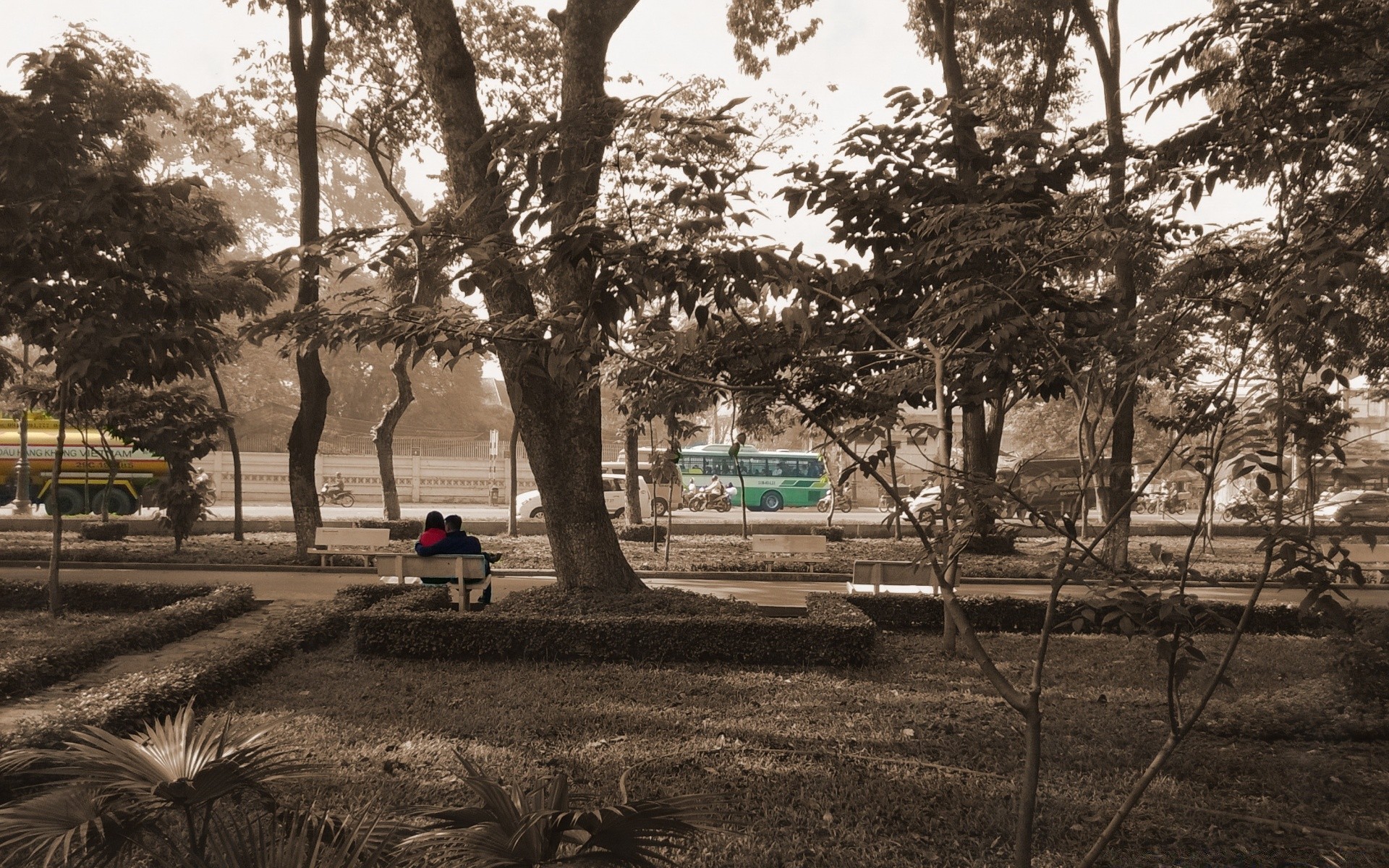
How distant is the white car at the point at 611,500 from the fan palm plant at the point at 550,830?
23.5 metres

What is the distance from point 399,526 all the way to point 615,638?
13065 millimetres

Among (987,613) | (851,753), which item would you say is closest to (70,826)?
(851,753)

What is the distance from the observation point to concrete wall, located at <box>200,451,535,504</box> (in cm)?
3550

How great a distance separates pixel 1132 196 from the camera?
5.22 meters

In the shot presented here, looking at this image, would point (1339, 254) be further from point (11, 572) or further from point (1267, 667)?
point (11, 572)

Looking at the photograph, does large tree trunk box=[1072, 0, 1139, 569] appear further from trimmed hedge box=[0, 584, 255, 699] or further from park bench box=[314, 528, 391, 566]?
park bench box=[314, 528, 391, 566]

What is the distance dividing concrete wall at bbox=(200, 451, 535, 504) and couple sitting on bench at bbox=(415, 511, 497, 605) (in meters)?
25.4

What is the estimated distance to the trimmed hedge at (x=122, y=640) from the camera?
695 centimetres

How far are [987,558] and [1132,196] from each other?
40.0ft

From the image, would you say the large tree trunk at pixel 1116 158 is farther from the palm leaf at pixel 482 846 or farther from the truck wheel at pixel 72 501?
the truck wheel at pixel 72 501

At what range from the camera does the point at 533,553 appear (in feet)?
57.6

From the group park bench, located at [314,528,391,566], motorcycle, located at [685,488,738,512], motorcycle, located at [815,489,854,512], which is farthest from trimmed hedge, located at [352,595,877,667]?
motorcycle, located at [815,489,854,512]

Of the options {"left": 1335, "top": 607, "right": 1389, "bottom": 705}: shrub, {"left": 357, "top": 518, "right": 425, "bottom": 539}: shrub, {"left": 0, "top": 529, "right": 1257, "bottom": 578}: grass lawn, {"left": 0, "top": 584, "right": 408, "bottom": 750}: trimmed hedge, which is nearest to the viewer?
{"left": 0, "top": 584, "right": 408, "bottom": 750}: trimmed hedge

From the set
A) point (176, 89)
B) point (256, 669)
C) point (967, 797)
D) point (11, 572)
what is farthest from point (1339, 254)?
point (176, 89)
